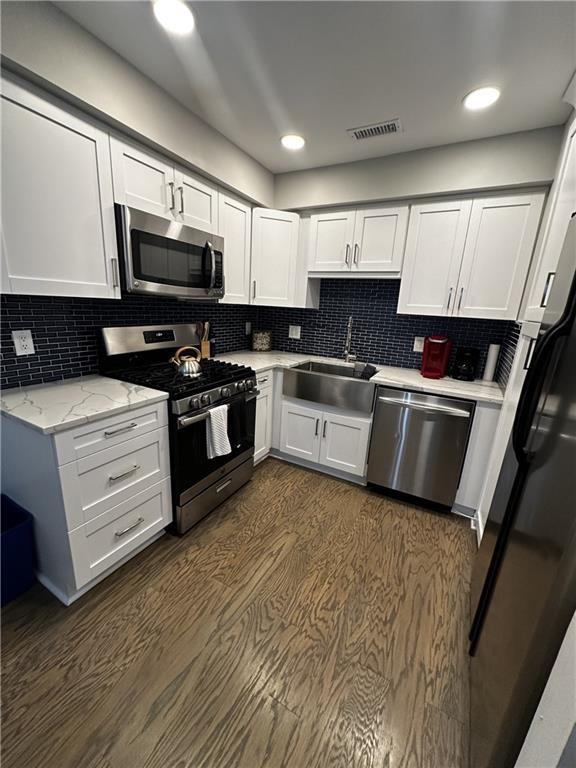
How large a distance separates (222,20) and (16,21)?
0.77 meters

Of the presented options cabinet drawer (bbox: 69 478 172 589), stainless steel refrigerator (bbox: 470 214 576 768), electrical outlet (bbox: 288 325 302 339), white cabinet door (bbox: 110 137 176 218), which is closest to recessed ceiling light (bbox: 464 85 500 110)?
stainless steel refrigerator (bbox: 470 214 576 768)

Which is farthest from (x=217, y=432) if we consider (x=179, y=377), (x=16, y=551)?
(x=16, y=551)

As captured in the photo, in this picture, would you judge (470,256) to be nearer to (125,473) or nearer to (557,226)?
(557,226)

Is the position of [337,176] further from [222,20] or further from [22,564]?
[22,564]

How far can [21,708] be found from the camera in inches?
42.6

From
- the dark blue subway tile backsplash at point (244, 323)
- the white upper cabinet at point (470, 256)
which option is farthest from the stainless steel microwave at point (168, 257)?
the white upper cabinet at point (470, 256)

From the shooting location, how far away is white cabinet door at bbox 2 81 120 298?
1.26m

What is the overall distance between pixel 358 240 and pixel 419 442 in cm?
168

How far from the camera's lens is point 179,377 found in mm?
1898

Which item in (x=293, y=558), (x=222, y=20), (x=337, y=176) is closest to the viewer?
(x=222, y=20)

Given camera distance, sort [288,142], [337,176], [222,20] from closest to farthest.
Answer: [222,20] < [288,142] < [337,176]

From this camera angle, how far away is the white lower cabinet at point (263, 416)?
2.56 metres

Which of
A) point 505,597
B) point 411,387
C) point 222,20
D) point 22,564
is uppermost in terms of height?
point 222,20

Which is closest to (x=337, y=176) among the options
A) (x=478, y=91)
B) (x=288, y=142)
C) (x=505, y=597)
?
(x=288, y=142)
